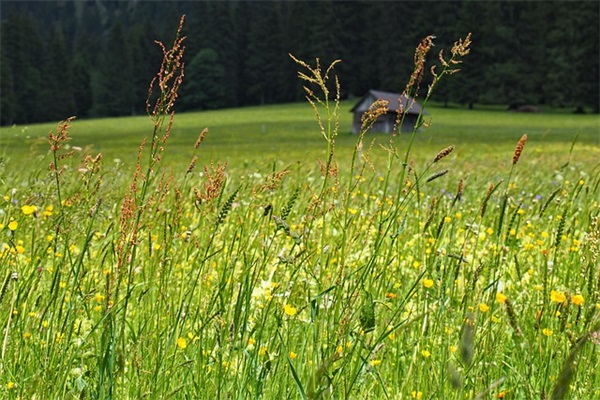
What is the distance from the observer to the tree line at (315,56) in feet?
241

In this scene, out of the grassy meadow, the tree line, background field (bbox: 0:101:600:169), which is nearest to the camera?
the grassy meadow

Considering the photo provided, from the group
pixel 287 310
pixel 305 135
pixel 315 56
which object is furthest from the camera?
pixel 315 56

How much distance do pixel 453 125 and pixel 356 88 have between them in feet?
128

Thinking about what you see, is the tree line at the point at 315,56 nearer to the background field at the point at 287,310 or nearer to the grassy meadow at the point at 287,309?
the background field at the point at 287,310

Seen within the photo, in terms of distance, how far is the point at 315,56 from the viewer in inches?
3565

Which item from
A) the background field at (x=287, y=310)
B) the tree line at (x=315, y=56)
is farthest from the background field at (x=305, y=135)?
the background field at (x=287, y=310)

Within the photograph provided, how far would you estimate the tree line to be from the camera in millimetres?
73438

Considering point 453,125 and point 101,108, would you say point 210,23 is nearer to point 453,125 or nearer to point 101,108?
point 101,108

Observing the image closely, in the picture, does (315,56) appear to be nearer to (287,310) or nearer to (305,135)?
(305,135)

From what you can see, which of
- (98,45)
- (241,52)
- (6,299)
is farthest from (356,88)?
(6,299)

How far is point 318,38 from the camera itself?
91.6 m

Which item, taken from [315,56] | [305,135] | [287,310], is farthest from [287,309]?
[315,56]

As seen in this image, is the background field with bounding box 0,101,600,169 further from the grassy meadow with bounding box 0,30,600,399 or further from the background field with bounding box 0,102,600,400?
the grassy meadow with bounding box 0,30,600,399

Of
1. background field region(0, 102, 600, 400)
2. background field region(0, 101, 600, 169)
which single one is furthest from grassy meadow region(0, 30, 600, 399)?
background field region(0, 101, 600, 169)
